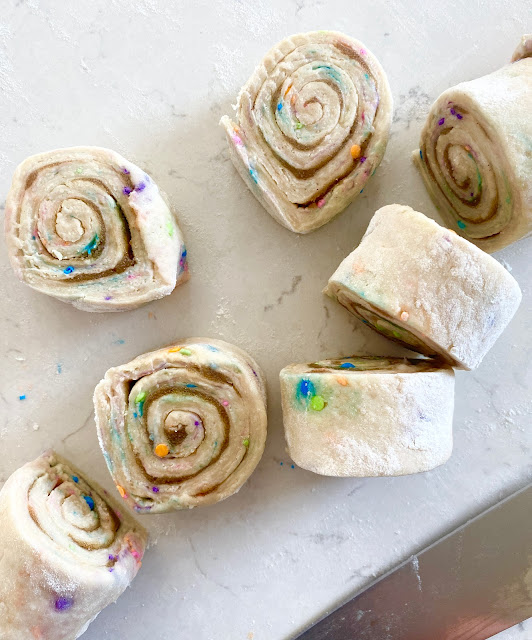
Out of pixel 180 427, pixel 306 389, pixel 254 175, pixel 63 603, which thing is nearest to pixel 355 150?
pixel 254 175

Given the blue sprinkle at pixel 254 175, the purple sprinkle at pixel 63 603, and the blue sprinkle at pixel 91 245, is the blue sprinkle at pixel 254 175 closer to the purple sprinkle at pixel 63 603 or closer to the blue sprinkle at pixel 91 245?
the blue sprinkle at pixel 91 245

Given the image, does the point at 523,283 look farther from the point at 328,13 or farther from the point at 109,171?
the point at 109,171

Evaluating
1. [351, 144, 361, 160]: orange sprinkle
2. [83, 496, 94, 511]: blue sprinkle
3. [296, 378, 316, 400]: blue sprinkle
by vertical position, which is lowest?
[296, 378, 316, 400]: blue sprinkle

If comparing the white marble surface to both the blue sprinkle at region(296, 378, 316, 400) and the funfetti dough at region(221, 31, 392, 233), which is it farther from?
the blue sprinkle at region(296, 378, 316, 400)

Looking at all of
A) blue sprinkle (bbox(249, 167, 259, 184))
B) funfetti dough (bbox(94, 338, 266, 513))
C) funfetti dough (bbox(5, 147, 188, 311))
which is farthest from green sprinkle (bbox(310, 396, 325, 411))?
blue sprinkle (bbox(249, 167, 259, 184))

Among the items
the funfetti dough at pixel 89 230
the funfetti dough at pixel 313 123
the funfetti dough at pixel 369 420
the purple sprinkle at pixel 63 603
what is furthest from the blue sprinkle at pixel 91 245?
the purple sprinkle at pixel 63 603

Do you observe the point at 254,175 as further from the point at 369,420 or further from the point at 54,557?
the point at 54,557
